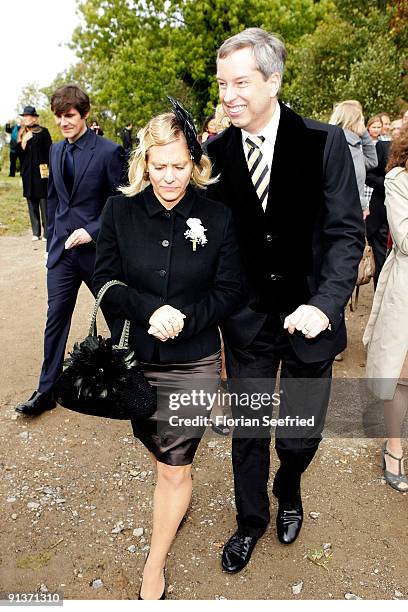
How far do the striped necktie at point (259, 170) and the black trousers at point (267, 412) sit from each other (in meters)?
0.56

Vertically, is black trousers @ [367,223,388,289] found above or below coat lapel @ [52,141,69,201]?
below

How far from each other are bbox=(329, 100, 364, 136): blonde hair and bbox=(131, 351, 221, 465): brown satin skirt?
12.0ft

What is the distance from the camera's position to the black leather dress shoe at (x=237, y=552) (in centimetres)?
278

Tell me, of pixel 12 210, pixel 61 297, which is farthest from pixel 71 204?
pixel 12 210

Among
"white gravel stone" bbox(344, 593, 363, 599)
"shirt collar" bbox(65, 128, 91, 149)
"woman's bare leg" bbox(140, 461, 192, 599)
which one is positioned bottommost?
"white gravel stone" bbox(344, 593, 363, 599)

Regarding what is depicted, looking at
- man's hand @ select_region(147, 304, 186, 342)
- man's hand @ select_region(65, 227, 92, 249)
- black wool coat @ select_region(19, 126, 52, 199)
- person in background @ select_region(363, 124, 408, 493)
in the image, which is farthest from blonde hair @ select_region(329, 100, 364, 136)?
black wool coat @ select_region(19, 126, 52, 199)

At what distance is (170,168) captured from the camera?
231 centimetres

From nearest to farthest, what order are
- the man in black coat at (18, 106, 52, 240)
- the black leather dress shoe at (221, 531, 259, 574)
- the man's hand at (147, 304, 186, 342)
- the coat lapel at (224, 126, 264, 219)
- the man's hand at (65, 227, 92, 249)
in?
the man's hand at (147, 304, 186, 342)
the coat lapel at (224, 126, 264, 219)
the black leather dress shoe at (221, 531, 259, 574)
the man's hand at (65, 227, 92, 249)
the man in black coat at (18, 106, 52, 240)

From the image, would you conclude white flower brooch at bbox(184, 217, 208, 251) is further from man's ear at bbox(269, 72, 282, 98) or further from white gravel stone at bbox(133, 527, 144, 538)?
white gravel stone at bbox(133, 527, 144, 538)

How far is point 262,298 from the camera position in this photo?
8.69ft

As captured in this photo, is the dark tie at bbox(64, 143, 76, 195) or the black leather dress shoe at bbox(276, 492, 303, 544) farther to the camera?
the dark tie at bbox(64, 143, 76, 195)

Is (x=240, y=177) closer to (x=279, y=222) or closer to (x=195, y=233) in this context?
(x=279, y=222)

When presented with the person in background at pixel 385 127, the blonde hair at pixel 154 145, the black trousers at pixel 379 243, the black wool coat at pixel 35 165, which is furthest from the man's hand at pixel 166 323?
the black wool coat at pixel 35 165

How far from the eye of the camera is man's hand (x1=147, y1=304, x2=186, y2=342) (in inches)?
86.7
